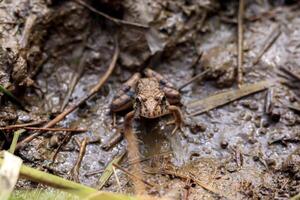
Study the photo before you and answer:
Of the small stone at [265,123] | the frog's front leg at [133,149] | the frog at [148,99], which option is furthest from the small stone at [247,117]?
the frog's front leg at [133,149]

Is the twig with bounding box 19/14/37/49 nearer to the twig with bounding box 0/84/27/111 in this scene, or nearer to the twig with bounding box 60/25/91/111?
the twig with bounding box 0/84/27/111

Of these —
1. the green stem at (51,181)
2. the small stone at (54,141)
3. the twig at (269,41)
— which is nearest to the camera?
the green stem at (51,181)

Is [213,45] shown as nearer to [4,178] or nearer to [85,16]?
[85,16]

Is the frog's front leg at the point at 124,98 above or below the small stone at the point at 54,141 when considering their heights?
above

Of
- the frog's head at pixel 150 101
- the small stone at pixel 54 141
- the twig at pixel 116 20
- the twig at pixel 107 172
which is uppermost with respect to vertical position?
the twig at pixel 116 20

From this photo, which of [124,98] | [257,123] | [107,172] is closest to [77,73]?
[124,98]

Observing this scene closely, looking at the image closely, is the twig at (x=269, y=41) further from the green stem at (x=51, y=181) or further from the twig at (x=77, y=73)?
the green stem at (x=51, y=181)
